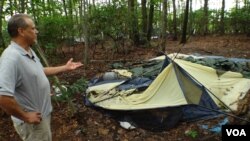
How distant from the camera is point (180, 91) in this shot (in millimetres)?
5895

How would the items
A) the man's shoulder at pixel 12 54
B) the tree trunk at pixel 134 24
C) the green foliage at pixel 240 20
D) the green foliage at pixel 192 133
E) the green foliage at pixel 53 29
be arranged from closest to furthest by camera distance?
the man's shoulder at pixel 12 54 → the green foliage at pixel 192 133 → the green foliage at pixel 53 29 → the tree trunk at pixel 134 24 → the green foliage at pixel 240 20

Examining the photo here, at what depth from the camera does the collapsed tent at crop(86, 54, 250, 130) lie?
18.9 feet

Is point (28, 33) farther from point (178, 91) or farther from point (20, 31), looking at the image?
point (178, 91)

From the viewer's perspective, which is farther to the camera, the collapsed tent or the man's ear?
the collapsed tent

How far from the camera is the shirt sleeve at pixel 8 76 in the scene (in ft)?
7.82

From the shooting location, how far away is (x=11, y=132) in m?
5.71

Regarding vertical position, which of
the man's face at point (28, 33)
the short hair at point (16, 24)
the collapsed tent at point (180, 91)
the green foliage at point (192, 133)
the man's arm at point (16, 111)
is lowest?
the green foliage at point (192, 133)

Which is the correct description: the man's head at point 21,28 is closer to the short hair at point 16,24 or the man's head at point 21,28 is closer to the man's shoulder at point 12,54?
the short hair at point 16,24

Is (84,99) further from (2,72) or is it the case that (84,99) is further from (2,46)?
(2,72)

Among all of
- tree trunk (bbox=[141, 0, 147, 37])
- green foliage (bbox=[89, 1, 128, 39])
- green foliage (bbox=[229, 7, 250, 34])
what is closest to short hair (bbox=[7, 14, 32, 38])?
green foliage (bbox=[89, 1, 128, 39])

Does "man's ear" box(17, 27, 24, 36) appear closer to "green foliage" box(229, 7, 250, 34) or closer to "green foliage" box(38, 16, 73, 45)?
"green foliage" box(38, 16, 73, 45)

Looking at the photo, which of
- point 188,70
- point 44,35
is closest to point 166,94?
point 188,70

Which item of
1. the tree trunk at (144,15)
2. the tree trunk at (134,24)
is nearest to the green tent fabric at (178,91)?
the tree trunk at (134,24)

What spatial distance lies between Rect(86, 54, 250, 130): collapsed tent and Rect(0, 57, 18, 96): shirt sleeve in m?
3.60
